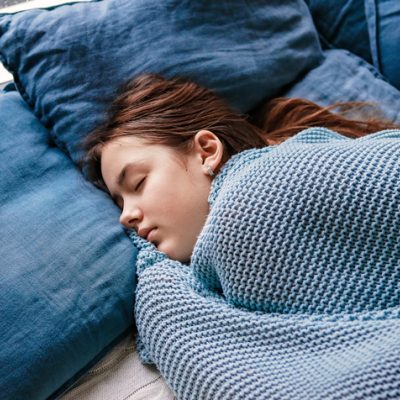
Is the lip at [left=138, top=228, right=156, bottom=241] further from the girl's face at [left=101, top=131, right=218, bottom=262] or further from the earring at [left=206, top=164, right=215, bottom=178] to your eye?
the earring at [left=206, top=164, right=215, bottom=178]

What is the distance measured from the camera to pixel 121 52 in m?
1.08

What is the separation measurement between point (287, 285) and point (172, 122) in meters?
0.44

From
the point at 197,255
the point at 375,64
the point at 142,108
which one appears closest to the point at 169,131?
the point at 142,108

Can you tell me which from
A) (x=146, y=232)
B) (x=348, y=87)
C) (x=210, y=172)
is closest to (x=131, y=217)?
(x=146, y=232)

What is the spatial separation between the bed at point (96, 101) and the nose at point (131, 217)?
0.07ft

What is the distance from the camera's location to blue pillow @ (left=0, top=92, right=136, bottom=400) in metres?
0.75

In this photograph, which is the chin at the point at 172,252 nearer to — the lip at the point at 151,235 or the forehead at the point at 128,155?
the lip at the point at 151,235

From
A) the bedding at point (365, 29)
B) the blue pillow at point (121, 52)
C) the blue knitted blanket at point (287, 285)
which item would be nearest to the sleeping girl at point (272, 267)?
the blue knitted blanket at point (287, 285)

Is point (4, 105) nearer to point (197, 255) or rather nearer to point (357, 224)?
point (197, 255)

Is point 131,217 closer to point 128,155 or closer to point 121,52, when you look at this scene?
point 128,155

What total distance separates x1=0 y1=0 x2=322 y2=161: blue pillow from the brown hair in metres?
0.03

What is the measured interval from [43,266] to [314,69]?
84cm

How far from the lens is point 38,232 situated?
85 cm

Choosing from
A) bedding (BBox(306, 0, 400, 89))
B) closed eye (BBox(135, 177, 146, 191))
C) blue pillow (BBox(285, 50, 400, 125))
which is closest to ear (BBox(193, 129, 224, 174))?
closed eye (BBox(135, 177, 146, 191))
